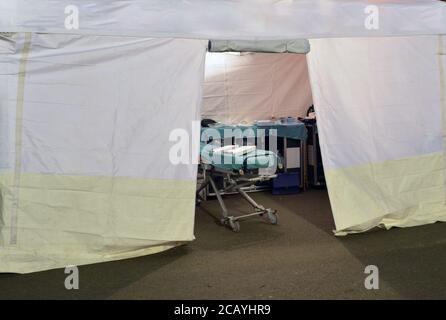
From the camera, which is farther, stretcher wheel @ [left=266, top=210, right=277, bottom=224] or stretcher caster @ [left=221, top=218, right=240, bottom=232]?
stretcher wheel @ [left=266, top=210, right=277, bottom=224]

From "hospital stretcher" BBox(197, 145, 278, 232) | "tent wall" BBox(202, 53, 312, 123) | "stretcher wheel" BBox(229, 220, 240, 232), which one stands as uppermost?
"tent wall" BBox(202, 53, 312, 123)

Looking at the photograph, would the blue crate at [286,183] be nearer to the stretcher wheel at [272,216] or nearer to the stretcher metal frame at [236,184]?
the stretcher metal frame at [236,184]

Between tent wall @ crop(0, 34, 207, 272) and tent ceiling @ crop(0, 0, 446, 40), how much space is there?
108mm

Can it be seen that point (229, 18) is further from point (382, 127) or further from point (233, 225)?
point (233, 225)

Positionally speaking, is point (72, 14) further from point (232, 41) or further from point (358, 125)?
point (358, 125)

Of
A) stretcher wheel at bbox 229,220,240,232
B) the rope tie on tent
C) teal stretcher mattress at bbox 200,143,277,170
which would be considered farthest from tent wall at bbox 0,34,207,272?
stretcher wheel at bbox 229,220,240,232

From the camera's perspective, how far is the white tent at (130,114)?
11.9ft

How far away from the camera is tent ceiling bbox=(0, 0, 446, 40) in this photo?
3607mm

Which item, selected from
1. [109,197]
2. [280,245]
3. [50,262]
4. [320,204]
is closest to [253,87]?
[320,204]

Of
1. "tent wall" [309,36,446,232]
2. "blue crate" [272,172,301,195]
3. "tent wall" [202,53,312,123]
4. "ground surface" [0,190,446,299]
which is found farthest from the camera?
"tent wall" [202,53,312,123]

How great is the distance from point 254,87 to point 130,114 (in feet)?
10.5

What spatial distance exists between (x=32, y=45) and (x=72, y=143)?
80 centimetres

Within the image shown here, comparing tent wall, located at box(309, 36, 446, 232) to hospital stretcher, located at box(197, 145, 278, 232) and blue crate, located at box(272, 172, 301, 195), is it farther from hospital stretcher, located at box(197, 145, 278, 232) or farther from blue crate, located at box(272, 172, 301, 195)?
blue crate, located at box(272, 172, 301, 195)

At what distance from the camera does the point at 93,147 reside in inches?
148
